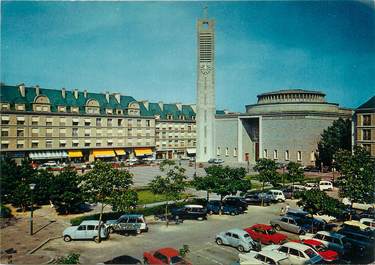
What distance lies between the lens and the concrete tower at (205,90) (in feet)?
224

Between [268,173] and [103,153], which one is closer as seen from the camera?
[268,173]

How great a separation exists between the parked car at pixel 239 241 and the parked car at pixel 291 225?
186 inches

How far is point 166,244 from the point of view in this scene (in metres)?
21.0

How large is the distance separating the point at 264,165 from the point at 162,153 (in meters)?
48.0

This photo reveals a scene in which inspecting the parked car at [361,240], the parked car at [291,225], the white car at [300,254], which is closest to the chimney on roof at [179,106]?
the parked car at [291,225]

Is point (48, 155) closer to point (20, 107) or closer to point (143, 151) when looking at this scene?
point (20, 107)

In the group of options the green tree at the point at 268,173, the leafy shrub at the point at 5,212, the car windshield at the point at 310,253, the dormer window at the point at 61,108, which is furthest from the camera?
the dormer window at the point at 61,108

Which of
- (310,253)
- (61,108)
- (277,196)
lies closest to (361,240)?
(310,253)

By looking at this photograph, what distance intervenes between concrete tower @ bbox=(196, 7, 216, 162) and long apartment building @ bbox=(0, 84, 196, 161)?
494 inches

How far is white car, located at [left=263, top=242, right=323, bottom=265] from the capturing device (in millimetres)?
17531

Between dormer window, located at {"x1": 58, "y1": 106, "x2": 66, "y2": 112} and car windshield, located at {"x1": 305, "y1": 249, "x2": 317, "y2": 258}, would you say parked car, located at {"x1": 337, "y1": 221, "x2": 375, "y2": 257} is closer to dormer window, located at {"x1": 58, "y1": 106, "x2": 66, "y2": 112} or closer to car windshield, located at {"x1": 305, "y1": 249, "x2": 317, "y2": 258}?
car windshield, located at {"x1": 305, "y1": 249, "x2": 317, "y2": 258}

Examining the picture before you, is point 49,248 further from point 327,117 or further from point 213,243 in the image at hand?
point 327,117

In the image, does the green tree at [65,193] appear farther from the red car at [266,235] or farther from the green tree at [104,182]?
the red car at [266,235]

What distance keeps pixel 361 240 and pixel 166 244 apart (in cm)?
1214
